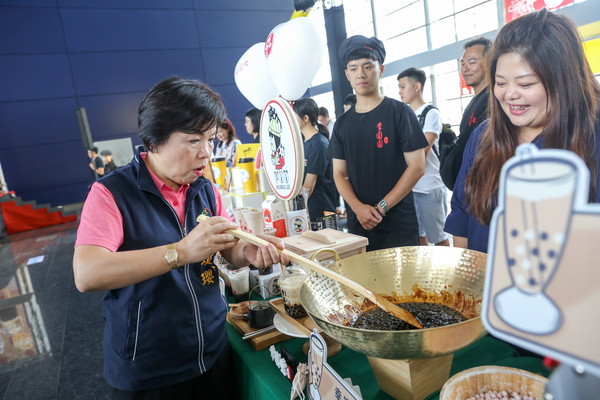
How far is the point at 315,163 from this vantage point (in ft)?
9.93

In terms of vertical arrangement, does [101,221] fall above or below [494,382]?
above

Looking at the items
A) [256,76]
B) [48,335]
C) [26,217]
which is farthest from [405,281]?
[26,217]

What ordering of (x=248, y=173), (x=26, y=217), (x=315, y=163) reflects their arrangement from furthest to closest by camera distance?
(x=26, y=217)
(x=315, y=163)
(x=248, y=173)

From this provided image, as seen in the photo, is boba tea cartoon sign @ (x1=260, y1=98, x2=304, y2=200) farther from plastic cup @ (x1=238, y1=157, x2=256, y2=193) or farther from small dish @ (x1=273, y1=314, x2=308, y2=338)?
plastic cup @ (x1=238, y1=157, x2=256, y2=193)

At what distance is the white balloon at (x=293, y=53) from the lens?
6.61 feet

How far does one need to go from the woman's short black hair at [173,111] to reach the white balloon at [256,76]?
4.74 ft

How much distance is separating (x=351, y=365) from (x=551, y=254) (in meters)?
0.90

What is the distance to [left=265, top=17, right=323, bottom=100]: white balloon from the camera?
→ 2.01 meters

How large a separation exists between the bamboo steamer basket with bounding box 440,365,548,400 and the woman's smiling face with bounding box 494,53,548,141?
640mm

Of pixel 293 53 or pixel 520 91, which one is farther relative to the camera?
pixel 293 53

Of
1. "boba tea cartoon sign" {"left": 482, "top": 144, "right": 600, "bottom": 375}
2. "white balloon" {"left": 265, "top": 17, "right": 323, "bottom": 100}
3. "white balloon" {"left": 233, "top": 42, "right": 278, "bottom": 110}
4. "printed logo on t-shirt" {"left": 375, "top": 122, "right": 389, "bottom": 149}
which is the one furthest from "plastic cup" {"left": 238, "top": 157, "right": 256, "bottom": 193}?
"boba tea cartoon sign" {"left": 482, "top": 144, "right": 600, "bottom": 375}

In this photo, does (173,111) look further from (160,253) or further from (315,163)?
(315,163)

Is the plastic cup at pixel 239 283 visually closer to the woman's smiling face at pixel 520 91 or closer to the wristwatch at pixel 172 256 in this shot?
the wristwatch at pixel 172 256

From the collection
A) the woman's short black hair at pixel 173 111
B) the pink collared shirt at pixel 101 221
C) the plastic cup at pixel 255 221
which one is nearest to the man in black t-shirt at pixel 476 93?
the plastic cup at pixel 255 221
